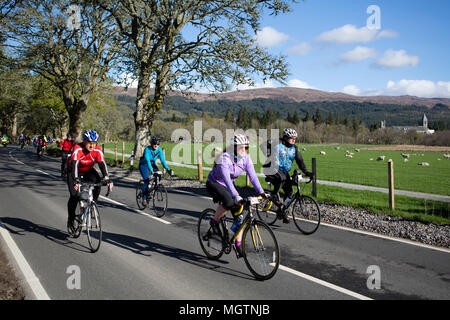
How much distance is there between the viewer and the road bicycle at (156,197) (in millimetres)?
9102

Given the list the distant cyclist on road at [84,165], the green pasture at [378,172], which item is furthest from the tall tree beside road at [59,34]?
the distant cyclist on road at [84,165]

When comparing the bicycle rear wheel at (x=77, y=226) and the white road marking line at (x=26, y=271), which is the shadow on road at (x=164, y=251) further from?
the white road marking line at (x=26, y=271)

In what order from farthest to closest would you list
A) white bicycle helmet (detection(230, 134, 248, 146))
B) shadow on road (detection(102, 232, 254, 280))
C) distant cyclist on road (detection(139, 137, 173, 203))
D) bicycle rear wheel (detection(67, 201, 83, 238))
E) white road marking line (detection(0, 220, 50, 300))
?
distant cyclist on road (detection(139, 137, 173, 203)) → bicycle rear wheel (detection(67, 201, 83, 238)) → shadow on road (detection(102, 232, 254, 280)) → white bicycle helmet (detection(230, 134, 248, 146)) → white road marking line (detection(0, 220, 50, 300))

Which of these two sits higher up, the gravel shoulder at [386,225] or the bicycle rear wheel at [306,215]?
the bicycle rear wheel at [306,215]

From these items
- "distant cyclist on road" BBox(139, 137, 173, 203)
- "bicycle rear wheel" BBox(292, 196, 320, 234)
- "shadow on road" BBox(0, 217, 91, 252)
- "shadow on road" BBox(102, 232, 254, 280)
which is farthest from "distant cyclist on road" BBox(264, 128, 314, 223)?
"shadow on road" BBox(0, 217, 91, 252)

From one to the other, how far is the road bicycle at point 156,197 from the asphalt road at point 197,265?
58 cm

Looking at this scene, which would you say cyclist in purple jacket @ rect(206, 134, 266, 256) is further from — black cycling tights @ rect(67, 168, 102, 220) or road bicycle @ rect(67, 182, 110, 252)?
black cycling tights @ rect(67, 168, 102, 220)

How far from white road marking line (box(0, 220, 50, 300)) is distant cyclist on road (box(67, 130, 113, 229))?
3.47ft

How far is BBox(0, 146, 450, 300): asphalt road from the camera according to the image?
4.37 meters

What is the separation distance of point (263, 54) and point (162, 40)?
5.89m
